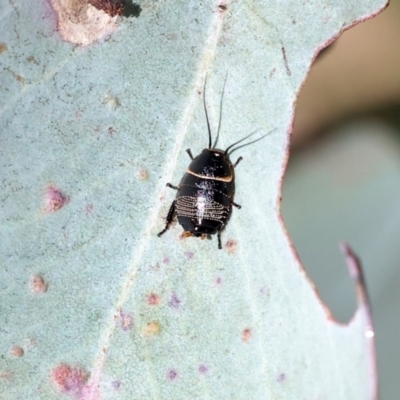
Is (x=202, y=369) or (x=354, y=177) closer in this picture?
(x=202, y=369)

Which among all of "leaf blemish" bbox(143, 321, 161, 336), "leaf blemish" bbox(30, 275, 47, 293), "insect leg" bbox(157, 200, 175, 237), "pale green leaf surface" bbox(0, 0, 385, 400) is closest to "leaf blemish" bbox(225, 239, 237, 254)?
"pale green leaf surface" bbox(0, 0, 385, 400)

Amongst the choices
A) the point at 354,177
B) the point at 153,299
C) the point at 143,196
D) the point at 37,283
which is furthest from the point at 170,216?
the point at 354,177

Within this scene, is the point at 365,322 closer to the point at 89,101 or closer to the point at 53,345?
the point at 53,345

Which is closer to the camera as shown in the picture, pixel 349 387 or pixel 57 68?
pixel 57 68

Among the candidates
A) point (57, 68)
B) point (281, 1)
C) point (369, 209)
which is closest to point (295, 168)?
point (369, 209)

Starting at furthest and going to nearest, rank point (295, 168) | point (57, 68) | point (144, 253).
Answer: point (295, 168)
point (144, 253)
point (57, 68)

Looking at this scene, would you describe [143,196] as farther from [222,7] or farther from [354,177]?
[354,177]

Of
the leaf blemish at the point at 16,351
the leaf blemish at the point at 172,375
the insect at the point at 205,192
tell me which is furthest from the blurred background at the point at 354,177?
the leaf blemish at the point at 16,351
